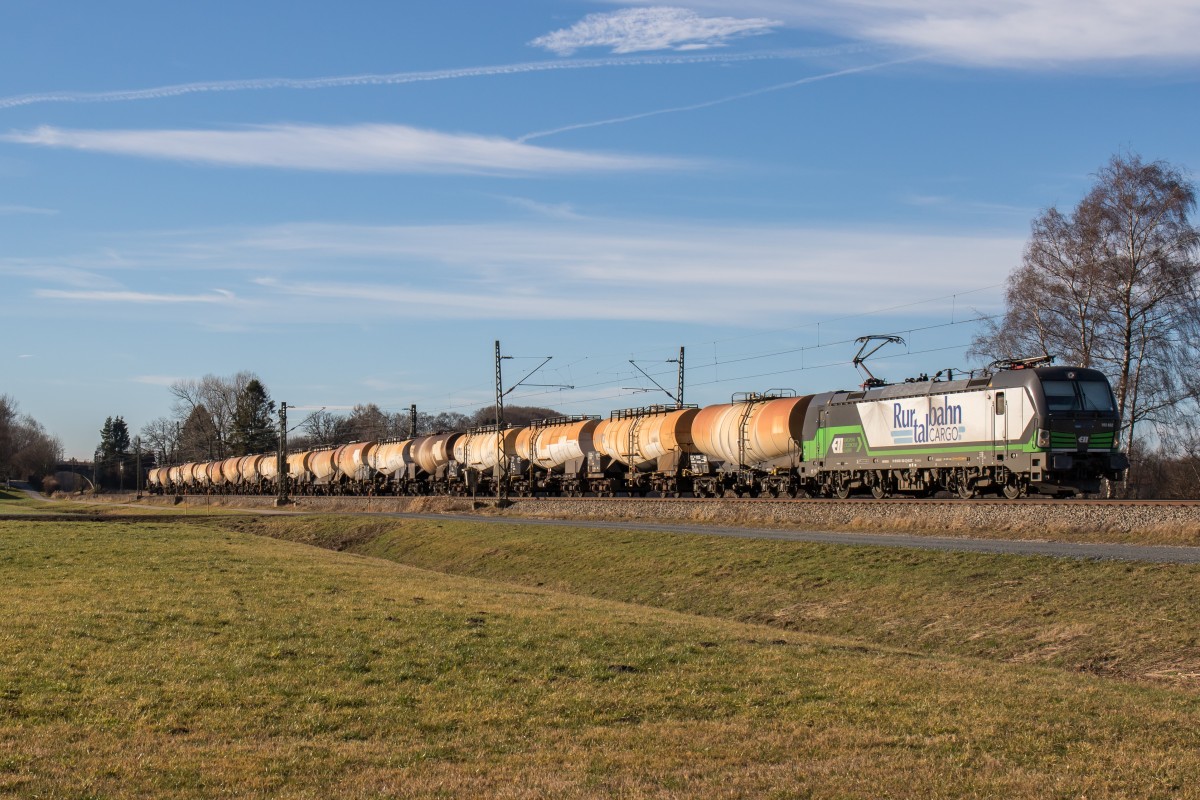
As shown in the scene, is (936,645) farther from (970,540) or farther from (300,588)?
(300,588)

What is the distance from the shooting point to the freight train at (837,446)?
3356 centimetres

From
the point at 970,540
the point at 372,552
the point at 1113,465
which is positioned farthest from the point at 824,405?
the point at 372,552

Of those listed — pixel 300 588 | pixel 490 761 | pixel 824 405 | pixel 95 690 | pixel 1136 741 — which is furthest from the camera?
pixel 824 405

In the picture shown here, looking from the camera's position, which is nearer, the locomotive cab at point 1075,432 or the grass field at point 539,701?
the grass field at point 539,701

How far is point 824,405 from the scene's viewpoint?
4259 cm

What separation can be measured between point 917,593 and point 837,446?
19.7m

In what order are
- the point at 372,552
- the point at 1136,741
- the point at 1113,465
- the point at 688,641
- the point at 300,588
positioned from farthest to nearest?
the point at 372,552
the point at 1113,465
the point at 300,588
the point at 688,641
the point at 1136,741

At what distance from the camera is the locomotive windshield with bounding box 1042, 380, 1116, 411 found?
33.2 metres

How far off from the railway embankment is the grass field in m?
6.02

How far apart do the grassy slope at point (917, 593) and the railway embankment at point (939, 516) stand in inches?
173

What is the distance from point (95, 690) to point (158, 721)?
5.48ft

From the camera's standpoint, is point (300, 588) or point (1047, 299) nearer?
point (300, 588)

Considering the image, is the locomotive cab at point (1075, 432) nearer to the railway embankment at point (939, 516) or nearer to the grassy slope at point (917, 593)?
the railway embankment at point (939, 516)

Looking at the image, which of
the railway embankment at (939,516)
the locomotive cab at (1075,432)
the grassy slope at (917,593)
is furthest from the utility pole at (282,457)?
the locomotive cab at (1075,432)
